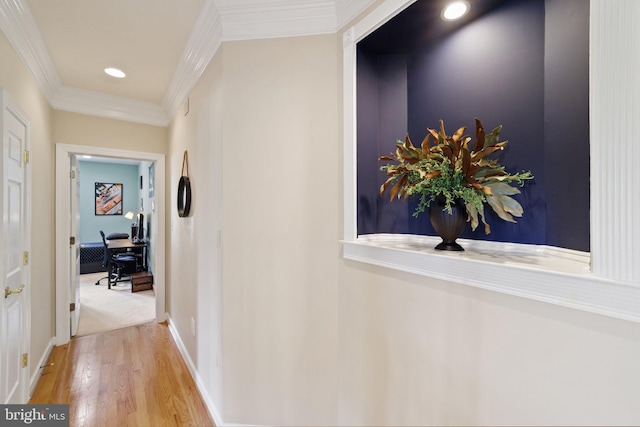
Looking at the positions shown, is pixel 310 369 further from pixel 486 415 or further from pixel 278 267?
pixel 486 415

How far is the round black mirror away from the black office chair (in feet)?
11.3

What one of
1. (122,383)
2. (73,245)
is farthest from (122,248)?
(122,383)

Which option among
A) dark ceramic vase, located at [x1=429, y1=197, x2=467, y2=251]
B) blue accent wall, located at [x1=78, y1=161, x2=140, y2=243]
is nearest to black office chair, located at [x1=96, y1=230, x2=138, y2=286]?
blue accent wall, located at [x1=78, y1=161, x2=140, y2=243]

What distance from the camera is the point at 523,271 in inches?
32.5

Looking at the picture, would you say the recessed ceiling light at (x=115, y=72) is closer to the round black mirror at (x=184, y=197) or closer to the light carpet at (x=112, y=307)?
the round black mirror at (x=184, y=197)

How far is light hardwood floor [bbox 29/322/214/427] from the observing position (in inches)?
74.9

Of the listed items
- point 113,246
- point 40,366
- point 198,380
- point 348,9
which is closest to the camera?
point 348,9

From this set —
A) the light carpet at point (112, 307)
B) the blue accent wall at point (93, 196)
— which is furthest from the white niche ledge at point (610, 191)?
the blue accent wall at point (93, 196)

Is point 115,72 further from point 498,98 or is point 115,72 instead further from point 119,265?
point 119,265

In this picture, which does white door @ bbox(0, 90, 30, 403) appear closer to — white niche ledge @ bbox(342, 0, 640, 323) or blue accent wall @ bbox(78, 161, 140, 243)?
white niche ledge @ bbox(342, 0, 640, 323)

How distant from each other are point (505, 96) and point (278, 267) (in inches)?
55.3

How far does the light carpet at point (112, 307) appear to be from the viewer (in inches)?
134

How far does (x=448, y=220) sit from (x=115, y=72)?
3096 mm

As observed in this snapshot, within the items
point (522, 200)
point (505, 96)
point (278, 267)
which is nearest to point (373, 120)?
point (505, 96)
